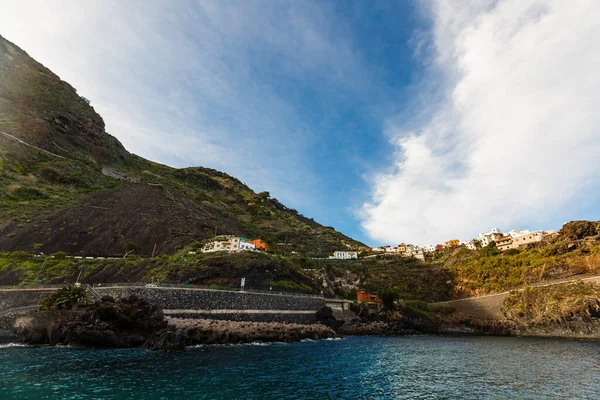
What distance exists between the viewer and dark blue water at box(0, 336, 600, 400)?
67.6ft

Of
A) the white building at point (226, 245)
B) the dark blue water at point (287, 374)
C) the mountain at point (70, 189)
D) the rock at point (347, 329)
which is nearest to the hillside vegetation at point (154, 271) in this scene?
the rock at point (347, 329)

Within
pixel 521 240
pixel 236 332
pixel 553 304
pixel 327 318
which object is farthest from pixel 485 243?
pixel 236 332

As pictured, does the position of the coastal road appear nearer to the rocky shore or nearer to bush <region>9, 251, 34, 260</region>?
the rocky shore

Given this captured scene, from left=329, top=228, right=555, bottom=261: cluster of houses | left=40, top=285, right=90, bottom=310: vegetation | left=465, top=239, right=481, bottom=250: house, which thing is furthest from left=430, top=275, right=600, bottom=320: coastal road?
left=40, top=285, right=90, bottom=310: vegetation

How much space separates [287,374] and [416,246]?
151469mm

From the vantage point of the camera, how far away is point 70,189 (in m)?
96.6

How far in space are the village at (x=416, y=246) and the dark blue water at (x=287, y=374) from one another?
4476 cm

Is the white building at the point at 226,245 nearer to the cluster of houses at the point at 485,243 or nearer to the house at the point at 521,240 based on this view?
the cluster of houses at the point at 485,243

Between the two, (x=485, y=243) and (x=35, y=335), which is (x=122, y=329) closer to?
(x=35, y=335)

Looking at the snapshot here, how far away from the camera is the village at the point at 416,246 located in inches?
3255

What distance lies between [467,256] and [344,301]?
5575 cm

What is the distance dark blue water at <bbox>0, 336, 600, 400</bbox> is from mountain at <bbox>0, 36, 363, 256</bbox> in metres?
49.4

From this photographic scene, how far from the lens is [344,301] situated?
77.6 metres

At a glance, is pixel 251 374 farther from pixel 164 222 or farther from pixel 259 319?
pixel 164 222
